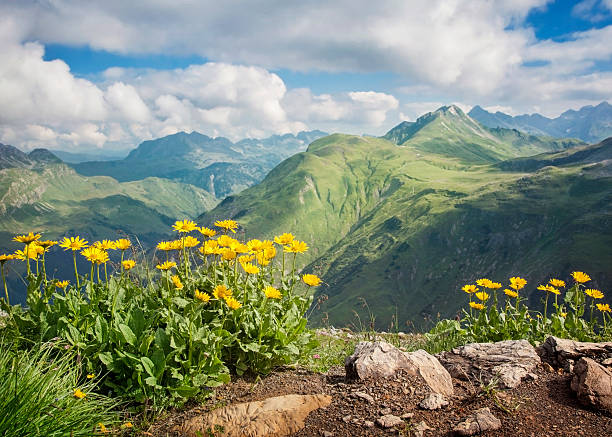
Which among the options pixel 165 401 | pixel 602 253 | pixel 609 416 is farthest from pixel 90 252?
pixel 602 253

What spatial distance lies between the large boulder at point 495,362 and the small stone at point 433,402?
1.10 metres

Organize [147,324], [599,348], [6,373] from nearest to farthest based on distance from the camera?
[6,373]
[147,324]
[599,348]

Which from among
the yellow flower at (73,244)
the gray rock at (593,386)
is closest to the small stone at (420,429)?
the gray rock at (593,386)

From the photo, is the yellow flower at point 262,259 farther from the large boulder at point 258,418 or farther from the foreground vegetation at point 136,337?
the large boulder at point 258,418

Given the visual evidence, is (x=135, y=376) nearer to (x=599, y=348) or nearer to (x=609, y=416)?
(x=609, y=416)

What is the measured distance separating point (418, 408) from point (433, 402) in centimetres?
25

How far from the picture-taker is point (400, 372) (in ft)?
20.8

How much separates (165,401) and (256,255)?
302cm

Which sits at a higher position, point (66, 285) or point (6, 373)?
point (66, 285)

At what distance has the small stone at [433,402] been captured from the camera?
217 inches

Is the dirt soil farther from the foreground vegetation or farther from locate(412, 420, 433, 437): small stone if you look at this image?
the foreground vegetation

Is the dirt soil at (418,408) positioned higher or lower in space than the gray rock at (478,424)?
lower

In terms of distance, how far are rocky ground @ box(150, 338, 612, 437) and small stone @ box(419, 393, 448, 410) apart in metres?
0.02

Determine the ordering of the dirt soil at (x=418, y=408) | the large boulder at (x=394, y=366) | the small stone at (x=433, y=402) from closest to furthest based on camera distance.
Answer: the dirt soil at (x=418, y=408) → the small stone at (x=433, y=402) → the large boulder at (x=394, y=366)
